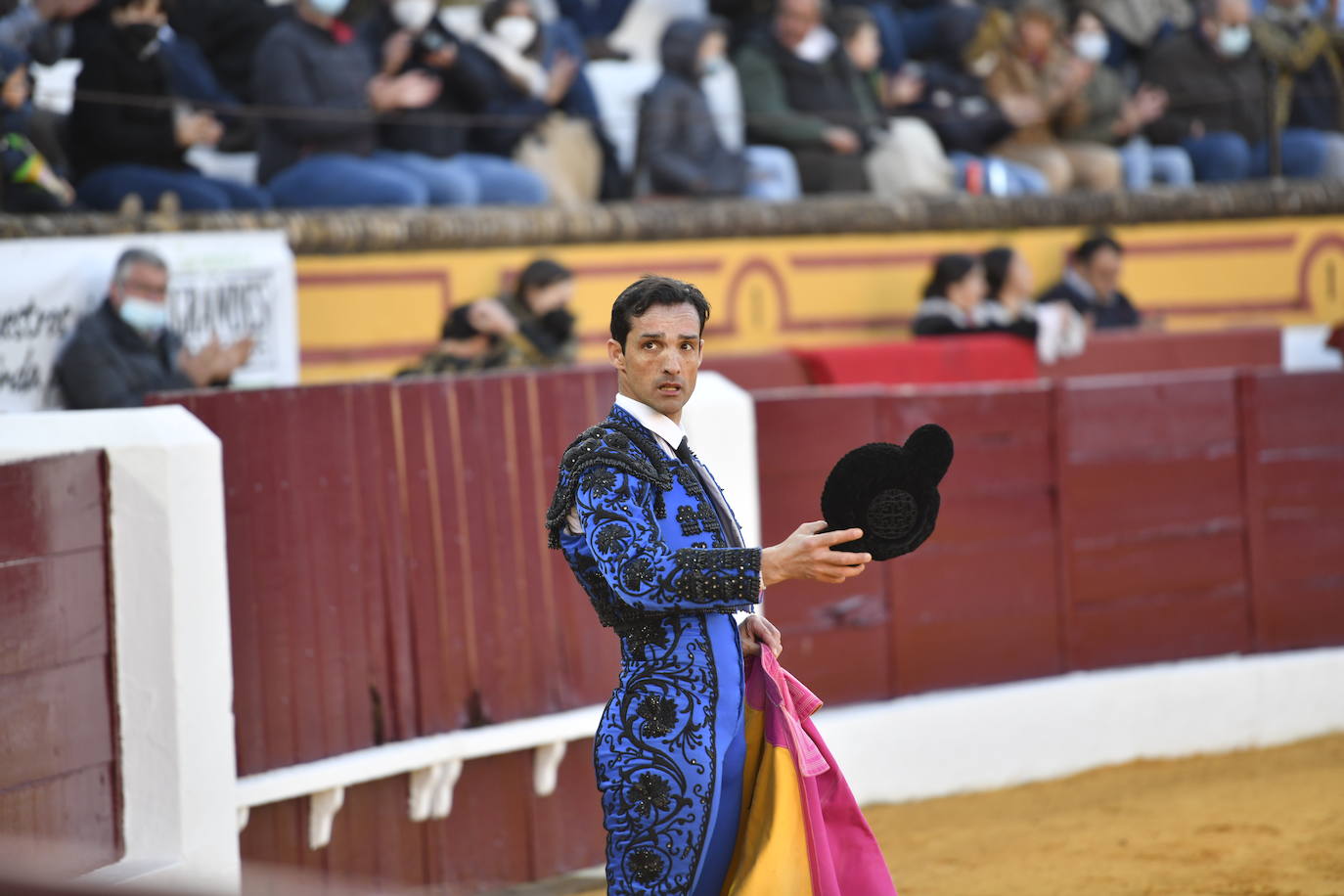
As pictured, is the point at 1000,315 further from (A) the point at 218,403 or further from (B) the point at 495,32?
(A) the point at 218,403

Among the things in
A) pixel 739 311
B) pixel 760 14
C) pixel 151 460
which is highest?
pixel 760 14

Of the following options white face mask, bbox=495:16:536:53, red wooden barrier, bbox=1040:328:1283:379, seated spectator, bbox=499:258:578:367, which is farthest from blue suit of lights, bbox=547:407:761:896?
red wooden barrier, bbox=1040:328:1283:379

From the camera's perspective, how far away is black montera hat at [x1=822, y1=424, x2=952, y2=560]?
253 centimetres

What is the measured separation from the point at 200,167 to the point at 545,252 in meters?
1.24

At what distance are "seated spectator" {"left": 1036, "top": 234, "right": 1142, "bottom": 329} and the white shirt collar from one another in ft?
17.8

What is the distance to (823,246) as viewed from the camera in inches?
304

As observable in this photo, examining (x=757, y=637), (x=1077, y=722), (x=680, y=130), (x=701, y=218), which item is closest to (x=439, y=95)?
(x=680, y=130)

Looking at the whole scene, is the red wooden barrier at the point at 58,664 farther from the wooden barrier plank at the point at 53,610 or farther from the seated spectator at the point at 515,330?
the seated spectator at the point at 515,330

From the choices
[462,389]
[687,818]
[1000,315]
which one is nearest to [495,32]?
[1000,315]

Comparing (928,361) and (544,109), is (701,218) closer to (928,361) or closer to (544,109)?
(544,109)

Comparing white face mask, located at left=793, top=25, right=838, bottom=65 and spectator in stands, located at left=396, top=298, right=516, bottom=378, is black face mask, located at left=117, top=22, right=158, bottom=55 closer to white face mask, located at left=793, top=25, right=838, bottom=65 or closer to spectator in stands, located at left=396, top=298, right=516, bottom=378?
spectator in stands, located at left=396, top=298, right=516, bottom=378

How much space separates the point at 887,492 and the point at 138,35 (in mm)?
3828

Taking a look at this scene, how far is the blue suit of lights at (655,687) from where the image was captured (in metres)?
2.64

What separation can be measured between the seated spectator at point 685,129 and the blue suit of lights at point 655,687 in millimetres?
4673
